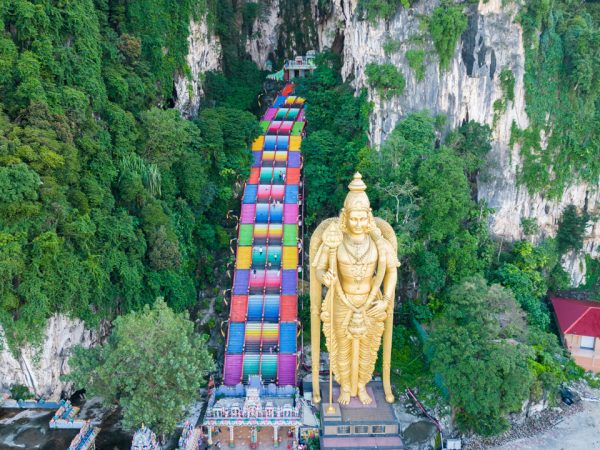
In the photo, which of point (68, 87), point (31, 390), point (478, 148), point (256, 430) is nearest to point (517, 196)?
point (478, 148)

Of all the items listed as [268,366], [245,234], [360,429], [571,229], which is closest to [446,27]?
[571,229]

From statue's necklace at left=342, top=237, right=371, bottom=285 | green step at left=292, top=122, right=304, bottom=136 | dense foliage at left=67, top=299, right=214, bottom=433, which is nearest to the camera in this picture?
statue's necklace at left=342, top=237, right=371, bottom=285

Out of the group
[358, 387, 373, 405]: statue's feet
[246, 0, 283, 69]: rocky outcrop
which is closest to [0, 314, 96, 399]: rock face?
[358, 387, 373, 405]: statue's feet

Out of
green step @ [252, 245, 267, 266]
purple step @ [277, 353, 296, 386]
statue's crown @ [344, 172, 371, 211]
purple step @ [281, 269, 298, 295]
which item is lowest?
purple step @ [277, 353, 296, 386]

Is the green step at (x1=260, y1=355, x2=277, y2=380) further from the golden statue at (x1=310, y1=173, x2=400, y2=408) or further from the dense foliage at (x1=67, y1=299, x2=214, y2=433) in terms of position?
the golden statue at (x1=310, y1=173, x2=400, y2=408)

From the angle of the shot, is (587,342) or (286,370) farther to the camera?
(587,342)

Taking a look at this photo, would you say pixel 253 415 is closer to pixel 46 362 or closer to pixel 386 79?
pixel 46 362

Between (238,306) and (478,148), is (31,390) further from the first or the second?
→ (478,148)
